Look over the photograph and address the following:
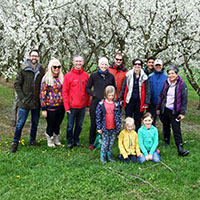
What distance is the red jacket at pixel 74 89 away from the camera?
15.7 ft

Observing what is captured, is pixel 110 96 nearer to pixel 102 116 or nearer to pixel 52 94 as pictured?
pixel 102 116

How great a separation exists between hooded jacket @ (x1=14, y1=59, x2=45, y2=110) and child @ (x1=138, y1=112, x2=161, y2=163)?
229 cm

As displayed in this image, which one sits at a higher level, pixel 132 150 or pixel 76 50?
pixel 76 50

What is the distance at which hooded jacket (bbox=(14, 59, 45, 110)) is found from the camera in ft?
15.4

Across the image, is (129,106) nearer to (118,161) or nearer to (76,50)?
(118,161)

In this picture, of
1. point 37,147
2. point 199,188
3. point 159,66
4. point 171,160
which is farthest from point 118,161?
point 159,66

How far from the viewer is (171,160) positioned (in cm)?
459

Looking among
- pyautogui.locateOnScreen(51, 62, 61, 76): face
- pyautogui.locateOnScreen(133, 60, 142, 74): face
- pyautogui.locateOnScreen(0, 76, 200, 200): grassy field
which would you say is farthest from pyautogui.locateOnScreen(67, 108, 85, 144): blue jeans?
pyautogui.locateOnScreen(133, 60, 142, 74): face

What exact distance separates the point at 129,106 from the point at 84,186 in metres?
2.16

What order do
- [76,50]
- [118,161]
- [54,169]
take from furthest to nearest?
[76,50] < [118,161] < [54,169]

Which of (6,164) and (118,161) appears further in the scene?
(118,161)

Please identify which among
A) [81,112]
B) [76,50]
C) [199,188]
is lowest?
[199,188]

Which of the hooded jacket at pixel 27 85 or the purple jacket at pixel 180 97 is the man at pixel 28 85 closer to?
the hooded jacket at pixel 27 85

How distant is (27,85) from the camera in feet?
15.6
